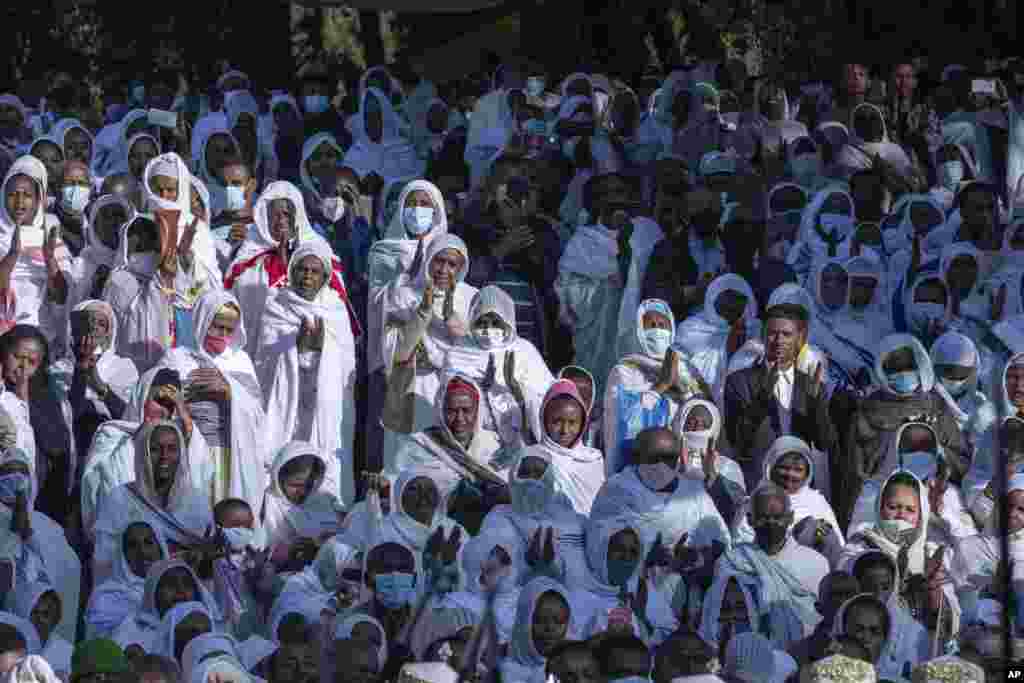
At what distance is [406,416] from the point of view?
58.5ft

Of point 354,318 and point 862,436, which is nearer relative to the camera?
point 862,436

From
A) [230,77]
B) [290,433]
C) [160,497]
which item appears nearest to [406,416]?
[290,433]

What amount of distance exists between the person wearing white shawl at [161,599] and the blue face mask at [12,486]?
109 cm

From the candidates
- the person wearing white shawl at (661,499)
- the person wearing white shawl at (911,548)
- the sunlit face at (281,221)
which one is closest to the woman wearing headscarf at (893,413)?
the person wearing white shawl at (911,548)

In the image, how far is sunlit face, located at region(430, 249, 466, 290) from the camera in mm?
18281

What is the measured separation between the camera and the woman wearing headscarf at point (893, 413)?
17.2 metres

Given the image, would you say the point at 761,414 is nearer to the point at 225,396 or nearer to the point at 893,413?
the point at 893,413

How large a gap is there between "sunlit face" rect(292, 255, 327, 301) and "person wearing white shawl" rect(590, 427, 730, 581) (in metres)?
2.61

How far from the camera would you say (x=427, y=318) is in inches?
712

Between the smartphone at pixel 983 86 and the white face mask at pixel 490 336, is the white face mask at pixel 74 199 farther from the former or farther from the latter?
the smartphone at pixel 983 86

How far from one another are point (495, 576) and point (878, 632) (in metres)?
1.84

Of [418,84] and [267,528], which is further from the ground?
[418,84]

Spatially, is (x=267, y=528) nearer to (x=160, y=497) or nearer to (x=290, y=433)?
(x=160, y=497)

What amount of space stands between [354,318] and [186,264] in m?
1.03
